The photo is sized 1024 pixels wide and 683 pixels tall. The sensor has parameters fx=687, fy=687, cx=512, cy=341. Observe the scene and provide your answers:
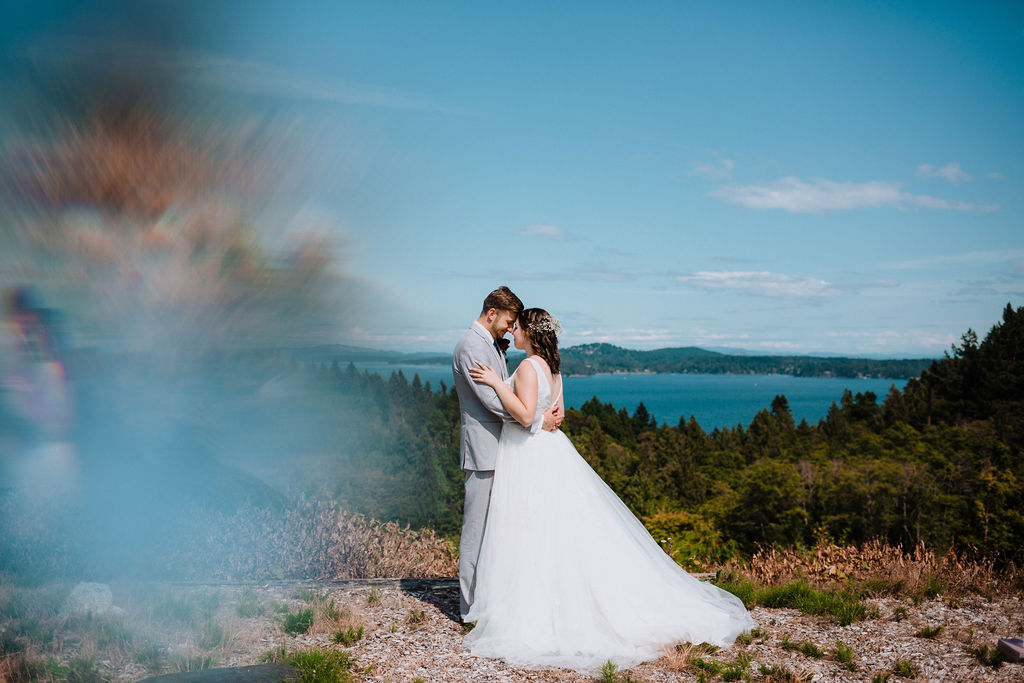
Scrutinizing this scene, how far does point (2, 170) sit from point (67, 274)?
0.67m

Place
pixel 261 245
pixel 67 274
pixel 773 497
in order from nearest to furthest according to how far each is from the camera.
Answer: pixel 67 274, pixel 261 245, pixel 773 497

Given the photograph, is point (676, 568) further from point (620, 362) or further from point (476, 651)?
point (620, 362)

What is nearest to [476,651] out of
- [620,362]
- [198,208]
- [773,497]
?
[198,208]

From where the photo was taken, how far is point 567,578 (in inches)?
201

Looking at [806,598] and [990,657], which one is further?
[806,598]

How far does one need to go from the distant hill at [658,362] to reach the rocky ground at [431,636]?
209 cm

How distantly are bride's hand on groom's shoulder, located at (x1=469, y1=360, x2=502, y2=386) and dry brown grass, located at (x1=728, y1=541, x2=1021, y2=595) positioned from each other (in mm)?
4130

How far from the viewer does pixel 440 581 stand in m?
6.90

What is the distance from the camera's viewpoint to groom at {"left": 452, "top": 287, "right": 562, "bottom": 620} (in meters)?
A: 5.15

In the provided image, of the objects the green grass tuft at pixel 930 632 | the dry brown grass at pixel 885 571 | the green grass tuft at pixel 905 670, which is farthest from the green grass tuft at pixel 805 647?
the dry brown grass at pixel 885 571

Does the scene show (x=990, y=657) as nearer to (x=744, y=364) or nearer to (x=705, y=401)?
(x=705, y=401)

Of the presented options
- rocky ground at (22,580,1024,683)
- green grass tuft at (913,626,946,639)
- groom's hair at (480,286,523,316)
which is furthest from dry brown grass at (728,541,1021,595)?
groom's hair at (480,286,523,316)

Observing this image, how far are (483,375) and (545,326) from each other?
613mm

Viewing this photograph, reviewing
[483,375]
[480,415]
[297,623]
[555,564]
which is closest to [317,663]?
[297,623]
